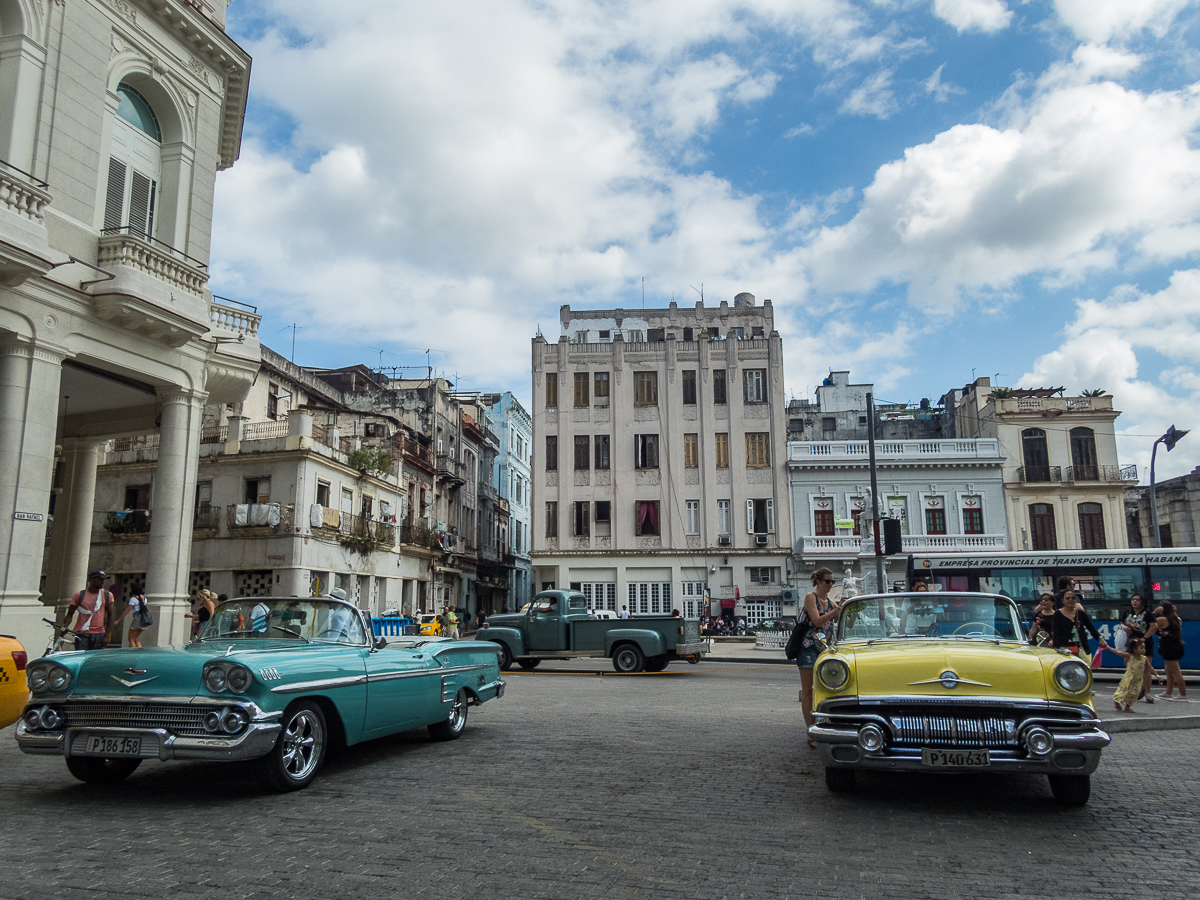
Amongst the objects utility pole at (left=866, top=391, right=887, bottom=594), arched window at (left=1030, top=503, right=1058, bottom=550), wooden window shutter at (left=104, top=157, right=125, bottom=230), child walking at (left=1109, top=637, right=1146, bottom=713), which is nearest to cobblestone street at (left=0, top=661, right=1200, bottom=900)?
child walking at (left=1109, top=637, right=1146, bottom=713)

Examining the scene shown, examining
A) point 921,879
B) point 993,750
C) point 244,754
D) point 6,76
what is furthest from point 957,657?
point 6,76

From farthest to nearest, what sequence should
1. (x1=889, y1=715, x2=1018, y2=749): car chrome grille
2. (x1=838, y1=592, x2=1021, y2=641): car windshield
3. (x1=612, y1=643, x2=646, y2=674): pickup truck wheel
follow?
1. (x1=612, y1=643, x2=646, y2=674): pickup truck wheel
2. (x1=838, y1=592, x2=1021, y2=641): car windshield
3. (x1=889, y1=715, x2=1018, y2=749): car chrome grille

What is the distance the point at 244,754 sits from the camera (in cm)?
554

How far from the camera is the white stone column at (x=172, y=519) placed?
15414 mm

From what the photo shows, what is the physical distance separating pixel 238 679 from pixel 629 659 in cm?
1449

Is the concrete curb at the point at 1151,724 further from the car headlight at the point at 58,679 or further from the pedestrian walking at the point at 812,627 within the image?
the car headlight at the point at 58,679

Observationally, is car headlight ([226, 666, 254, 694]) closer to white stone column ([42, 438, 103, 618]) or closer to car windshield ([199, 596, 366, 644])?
car windshield ([199, 596, 366, 644])

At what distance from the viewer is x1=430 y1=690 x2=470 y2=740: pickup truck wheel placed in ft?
28.0

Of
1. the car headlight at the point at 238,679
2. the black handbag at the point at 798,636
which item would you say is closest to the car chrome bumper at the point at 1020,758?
the black handbag at the point at 798,636

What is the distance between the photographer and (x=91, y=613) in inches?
446

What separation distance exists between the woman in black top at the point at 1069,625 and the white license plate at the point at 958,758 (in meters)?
5.58

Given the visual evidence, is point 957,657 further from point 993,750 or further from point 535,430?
point 535,430

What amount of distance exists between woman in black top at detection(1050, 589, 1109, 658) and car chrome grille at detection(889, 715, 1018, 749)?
17.7 feet

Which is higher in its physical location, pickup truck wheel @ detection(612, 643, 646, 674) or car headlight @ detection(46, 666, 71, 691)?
car headlight @ detection(46, 666, 71, 691)
